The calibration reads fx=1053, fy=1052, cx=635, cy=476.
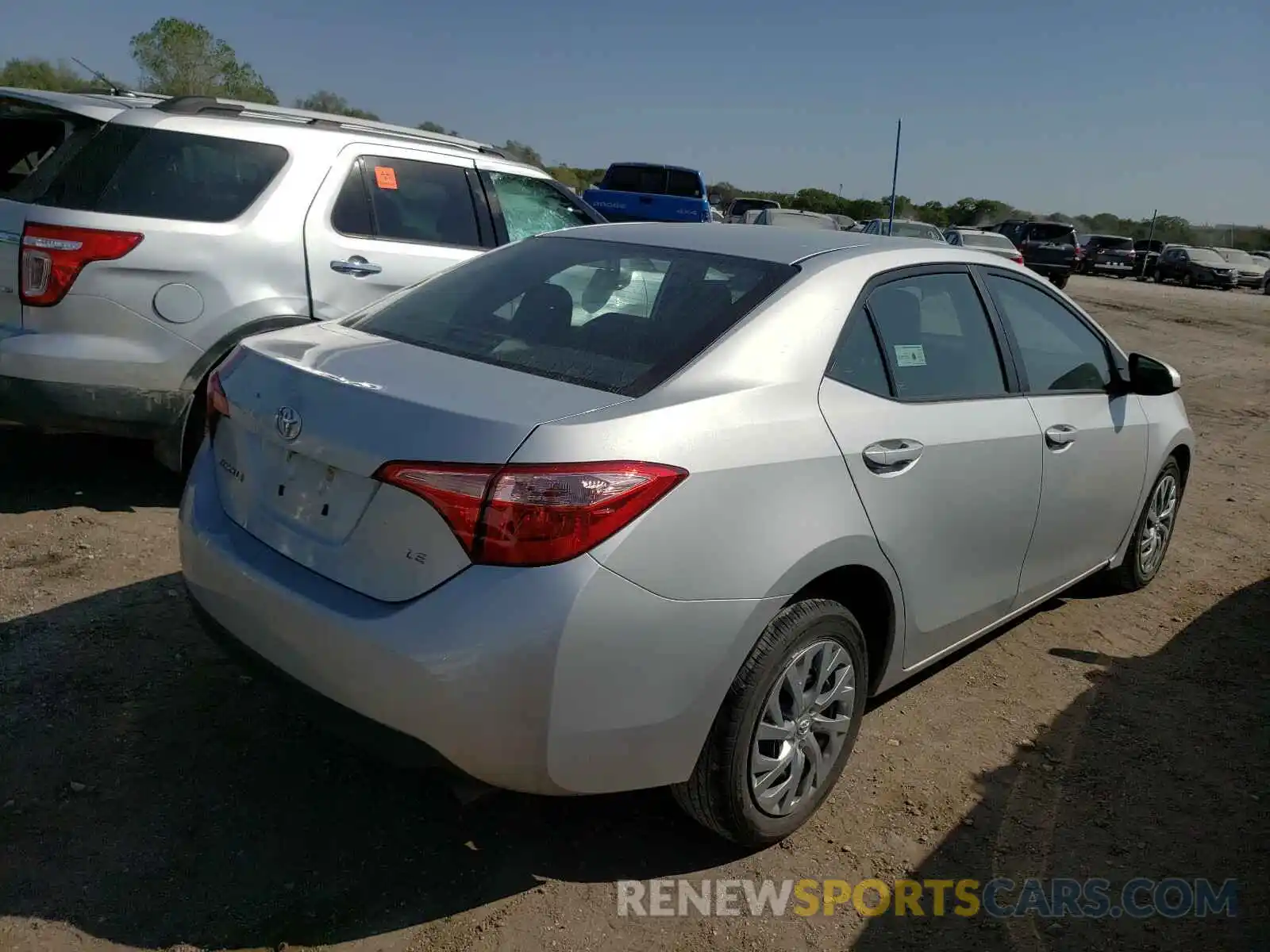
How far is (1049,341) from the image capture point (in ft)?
13.4

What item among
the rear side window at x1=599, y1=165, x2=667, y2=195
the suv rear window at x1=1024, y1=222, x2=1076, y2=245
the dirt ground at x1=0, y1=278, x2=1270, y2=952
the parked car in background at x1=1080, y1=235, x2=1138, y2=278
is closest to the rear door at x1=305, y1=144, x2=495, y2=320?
the dirt ground at x1=0, y1=278, x2=1270, y2=952

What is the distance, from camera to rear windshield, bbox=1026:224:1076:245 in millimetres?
30922

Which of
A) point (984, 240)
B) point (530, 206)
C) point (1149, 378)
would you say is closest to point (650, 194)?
point (984, 240)

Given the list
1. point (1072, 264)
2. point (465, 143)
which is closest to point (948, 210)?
point (1072, 264)

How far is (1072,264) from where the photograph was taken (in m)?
31.7

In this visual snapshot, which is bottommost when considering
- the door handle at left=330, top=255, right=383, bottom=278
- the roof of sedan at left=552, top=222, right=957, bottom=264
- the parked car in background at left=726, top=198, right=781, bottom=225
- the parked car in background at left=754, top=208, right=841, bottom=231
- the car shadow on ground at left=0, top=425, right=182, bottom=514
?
the car shadow on ground at left=0, top=425, right=182, bottom=514

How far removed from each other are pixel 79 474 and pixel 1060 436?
15.7 ft

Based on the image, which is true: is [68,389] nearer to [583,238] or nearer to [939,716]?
[583,238]

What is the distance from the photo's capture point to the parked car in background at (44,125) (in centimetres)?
479

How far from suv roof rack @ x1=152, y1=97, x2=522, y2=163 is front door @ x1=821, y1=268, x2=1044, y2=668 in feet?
11.5

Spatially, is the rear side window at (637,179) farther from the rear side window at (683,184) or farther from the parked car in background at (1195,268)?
the parked car in background at (1195,268)

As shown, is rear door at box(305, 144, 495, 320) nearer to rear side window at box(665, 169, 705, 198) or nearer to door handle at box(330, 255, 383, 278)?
door handle at box(330, 255, 383, 278)

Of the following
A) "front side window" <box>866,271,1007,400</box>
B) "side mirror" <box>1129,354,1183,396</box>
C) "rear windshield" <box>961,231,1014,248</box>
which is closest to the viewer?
"front side window" <box>866,271,1007,400</box>

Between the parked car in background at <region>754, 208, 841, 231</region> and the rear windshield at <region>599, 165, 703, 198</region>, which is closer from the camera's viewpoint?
the parked car in background at <region>754, 208, 841, 231</region>
